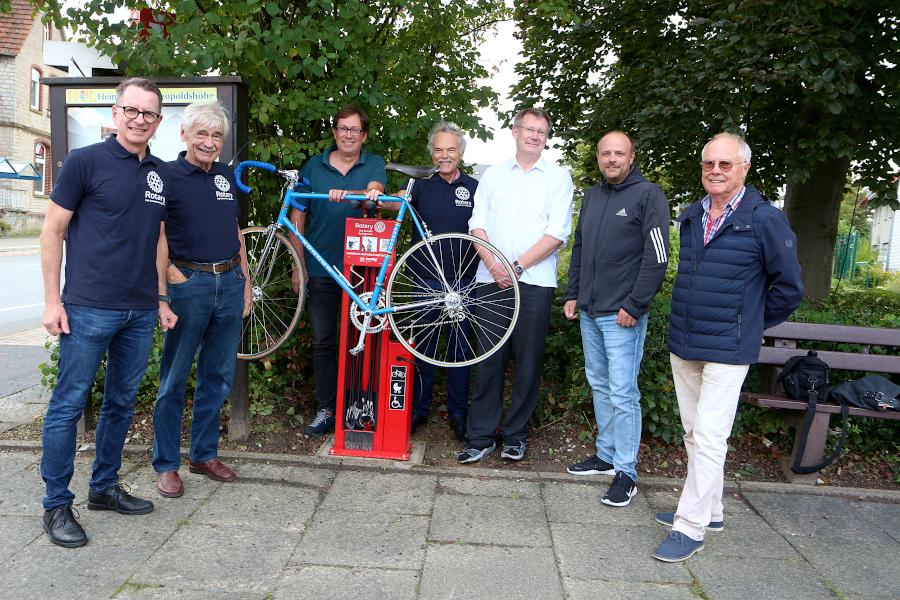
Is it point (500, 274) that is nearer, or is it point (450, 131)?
point (500, 274)

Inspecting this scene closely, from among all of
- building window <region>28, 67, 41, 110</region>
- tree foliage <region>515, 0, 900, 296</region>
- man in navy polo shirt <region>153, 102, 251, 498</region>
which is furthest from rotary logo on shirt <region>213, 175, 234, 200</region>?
building window <region>28, 67, 41, 110</region>

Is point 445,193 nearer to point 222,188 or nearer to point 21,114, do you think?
point 222,188

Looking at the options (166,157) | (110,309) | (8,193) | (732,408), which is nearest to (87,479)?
(110,309)

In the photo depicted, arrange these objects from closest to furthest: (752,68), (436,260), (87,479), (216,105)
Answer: (216,105) → (87,479) → (436,260) → (752,68)

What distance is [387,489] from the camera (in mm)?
3998

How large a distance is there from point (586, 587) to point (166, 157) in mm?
3628

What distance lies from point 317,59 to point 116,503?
314cm

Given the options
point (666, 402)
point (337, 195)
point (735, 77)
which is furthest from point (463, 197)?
point (735, 77)

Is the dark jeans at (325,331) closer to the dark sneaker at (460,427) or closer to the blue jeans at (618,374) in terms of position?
the dark sneaker at (460,427)

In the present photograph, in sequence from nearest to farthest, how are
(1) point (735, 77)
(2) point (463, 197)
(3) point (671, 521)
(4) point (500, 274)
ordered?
A: (3) point (671, 521)
(4) point (500, 274)
(2) point (463, 197)
(1) point (735, 77)

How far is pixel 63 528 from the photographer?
3186mm

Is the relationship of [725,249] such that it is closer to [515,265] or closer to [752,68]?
[515,265]

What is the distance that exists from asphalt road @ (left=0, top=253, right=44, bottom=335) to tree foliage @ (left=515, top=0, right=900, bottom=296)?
25.7 ft

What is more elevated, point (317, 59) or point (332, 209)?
point (317, 59)
